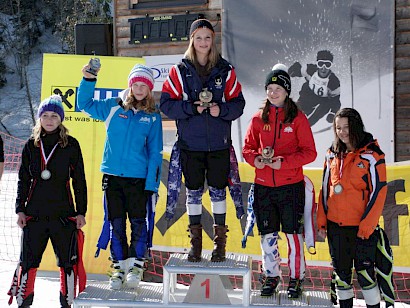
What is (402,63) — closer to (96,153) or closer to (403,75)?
(403,75)

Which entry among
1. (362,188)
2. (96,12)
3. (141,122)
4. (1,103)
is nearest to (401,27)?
(362,188)

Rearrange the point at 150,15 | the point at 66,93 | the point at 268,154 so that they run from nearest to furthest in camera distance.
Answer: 1. the point at 268,154
2. the point at 66,93
3. the point at 150,15

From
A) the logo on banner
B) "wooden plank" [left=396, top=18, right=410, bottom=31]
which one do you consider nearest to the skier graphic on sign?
"wooden plank" [left=396, top=18, right=410, bottom=31]

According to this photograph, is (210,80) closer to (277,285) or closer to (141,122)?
(141,122)

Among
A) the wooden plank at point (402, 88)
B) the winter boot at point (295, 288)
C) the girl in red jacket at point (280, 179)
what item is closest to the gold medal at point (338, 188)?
the girl in red jacket at point (280, 179)

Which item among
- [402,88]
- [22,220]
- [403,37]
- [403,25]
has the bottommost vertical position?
[22,220]

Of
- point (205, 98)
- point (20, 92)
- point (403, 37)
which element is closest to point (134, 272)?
point (205, 98)

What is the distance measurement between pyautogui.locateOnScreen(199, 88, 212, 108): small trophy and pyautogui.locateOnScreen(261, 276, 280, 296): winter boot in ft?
4.08

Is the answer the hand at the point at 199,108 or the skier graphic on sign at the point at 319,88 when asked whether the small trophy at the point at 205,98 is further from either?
the skier graphic on sign at the point at 319,88

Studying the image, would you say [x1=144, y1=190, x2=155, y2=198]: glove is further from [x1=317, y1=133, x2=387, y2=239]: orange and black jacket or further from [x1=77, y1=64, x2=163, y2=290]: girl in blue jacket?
[x1=317, y1=133, x2=387, y2=239]: orange and black jacket

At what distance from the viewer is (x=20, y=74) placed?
3406 centimetres

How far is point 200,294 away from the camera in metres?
4.16

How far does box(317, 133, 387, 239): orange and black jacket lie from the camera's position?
149 inches

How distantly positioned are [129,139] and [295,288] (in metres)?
1.49
